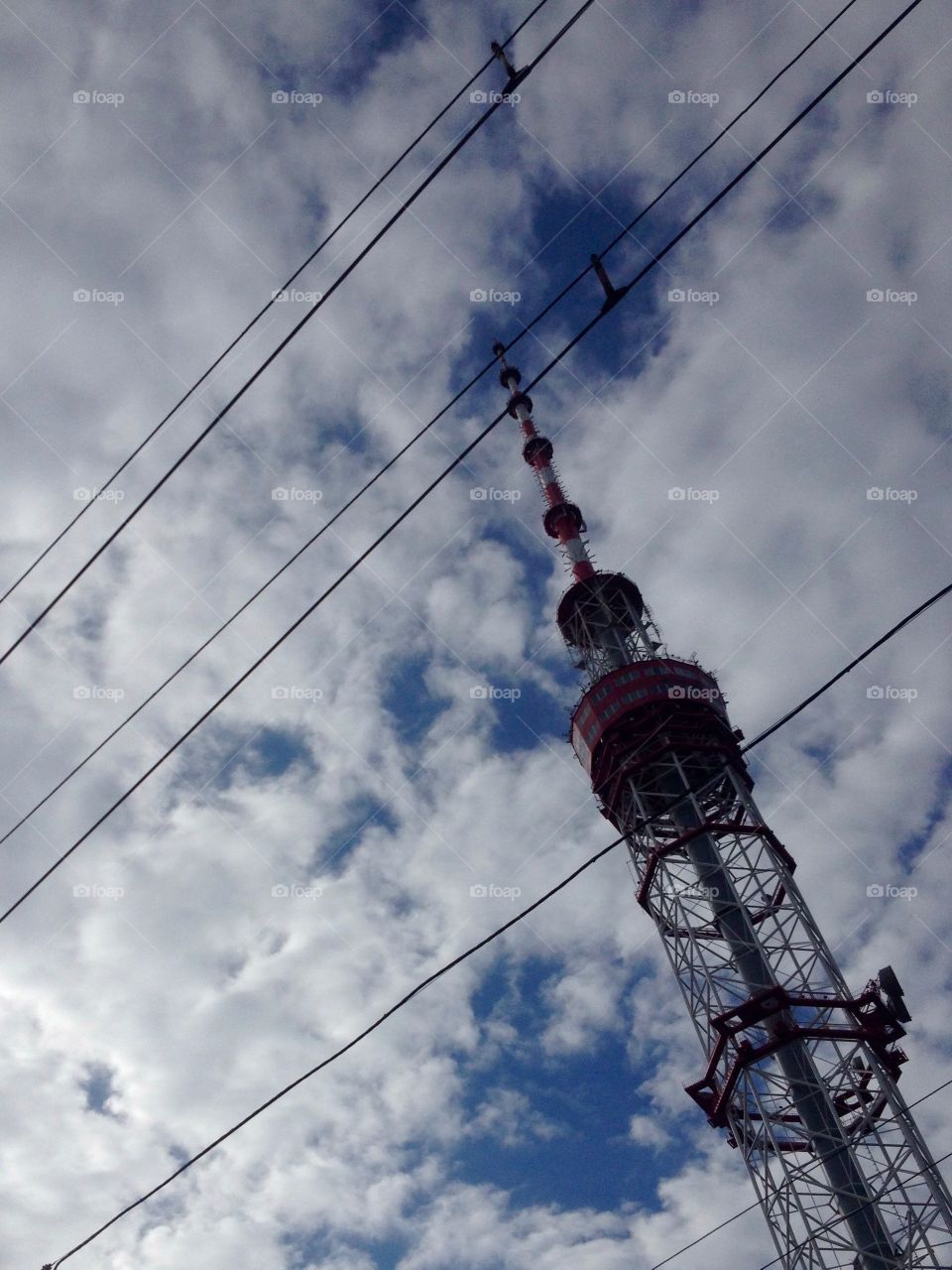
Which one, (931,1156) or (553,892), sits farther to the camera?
(931,1156)

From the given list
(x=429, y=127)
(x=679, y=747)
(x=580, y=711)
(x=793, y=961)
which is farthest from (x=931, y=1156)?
(x=429, y=127)

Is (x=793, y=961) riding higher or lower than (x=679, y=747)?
lower

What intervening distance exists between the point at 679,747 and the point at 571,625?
12742 mm

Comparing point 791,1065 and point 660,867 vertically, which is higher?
point 660,867

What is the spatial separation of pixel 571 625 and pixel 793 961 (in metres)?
24.6

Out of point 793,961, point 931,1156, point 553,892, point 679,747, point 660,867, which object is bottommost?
point 931,1156

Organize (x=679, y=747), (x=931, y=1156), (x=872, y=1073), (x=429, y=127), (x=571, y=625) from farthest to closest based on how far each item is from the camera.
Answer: (x=571, y=625), (x=679, y=747), (x=872, y=1073), (x=931, y=1156), (x=429, y=127)

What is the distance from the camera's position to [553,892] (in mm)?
13047

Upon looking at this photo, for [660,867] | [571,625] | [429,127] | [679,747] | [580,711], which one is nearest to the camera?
[429,127]

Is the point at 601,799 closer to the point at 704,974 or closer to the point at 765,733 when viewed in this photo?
the point at 704,974

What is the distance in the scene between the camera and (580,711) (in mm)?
51812

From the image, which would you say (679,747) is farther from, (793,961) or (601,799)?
(793,961)

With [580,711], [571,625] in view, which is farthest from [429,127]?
[571,625]

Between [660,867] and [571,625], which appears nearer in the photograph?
[660,867]
